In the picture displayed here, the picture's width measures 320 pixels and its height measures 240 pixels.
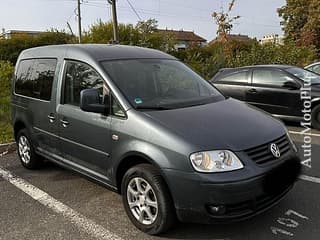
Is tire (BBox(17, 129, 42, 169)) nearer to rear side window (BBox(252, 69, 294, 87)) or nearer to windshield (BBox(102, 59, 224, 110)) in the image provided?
windshield (BBox(102, 59, 224, 110))

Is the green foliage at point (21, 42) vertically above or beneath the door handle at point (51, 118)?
above

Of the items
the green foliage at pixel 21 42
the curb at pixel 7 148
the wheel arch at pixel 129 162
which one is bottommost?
the curb at pixel 7 148

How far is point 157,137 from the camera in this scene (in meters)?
3.22

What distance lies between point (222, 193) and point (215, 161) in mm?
262

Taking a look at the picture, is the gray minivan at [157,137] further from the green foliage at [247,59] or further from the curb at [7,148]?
the green foliage at [247,59]

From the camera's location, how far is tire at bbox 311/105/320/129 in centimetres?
758

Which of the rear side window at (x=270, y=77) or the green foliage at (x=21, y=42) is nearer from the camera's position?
the rear side window at (x=270, y=77)

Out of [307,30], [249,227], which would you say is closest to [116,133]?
[249,227]

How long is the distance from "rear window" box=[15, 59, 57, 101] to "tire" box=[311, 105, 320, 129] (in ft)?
17.8

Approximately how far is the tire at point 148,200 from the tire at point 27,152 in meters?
2.20

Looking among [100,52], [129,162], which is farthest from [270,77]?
[129,162]

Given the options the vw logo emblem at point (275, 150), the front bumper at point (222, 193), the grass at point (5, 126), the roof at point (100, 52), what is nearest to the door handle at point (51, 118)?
the roof at point (100, 52)

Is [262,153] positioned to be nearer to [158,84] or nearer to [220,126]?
[220,126]

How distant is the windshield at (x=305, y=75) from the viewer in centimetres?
785
